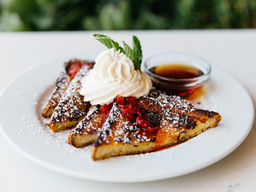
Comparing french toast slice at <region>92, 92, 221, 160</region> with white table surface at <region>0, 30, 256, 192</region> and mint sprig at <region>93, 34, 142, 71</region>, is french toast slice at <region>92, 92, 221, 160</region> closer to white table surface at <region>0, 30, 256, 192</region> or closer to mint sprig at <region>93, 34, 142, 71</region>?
white table surface at <region>0, 30, 256, 192</region>

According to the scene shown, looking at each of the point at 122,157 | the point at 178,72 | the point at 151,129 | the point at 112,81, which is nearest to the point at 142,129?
the point at 151,129

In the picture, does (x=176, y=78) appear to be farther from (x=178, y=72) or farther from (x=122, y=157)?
(x=122, y=157)

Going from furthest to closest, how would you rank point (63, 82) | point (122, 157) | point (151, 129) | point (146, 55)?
point (146, 55)
point (63, 82)
point (151, 129)
point (122, 157)

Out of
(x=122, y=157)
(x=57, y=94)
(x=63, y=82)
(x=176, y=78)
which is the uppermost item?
(x=176, y=78)

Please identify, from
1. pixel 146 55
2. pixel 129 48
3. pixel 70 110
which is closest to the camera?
pixel 70 110

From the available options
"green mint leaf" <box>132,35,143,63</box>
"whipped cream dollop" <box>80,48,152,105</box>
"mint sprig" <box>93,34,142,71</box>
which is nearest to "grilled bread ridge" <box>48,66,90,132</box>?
"whipped cream dollop" <box>80,48,152,105</box>

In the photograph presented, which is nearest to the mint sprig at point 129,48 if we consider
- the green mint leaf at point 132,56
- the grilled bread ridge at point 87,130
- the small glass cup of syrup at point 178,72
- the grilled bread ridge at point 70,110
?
the green mint leaf at point 132,56

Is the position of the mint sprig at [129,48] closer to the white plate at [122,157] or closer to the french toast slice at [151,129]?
the french toast slice at [151,129]
